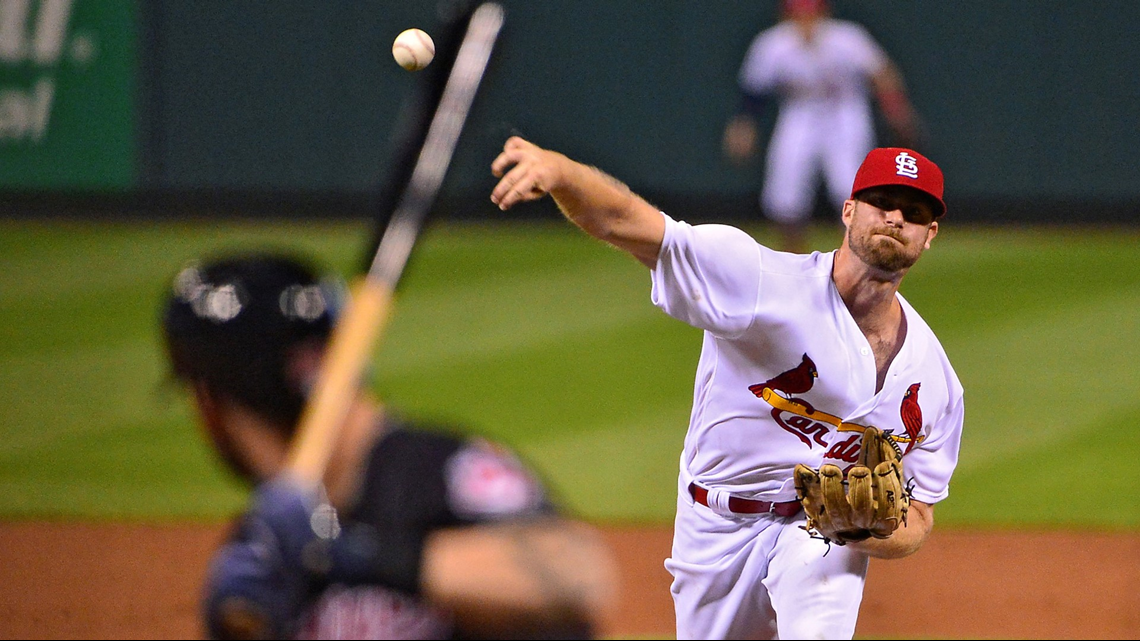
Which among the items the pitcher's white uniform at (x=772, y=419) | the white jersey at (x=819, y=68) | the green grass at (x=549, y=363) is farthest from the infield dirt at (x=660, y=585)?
the white jersey at (x=819, y=68)

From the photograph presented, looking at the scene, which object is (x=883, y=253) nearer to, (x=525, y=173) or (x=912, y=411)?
(x=912, y=411)

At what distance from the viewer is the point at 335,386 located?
2.46 metres

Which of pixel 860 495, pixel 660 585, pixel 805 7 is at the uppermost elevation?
pixel 805 7

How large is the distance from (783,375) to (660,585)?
3.35 m

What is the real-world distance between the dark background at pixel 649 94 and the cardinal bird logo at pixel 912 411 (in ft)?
38.4

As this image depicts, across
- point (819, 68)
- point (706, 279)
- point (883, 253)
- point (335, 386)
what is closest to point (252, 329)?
point (335, 386)

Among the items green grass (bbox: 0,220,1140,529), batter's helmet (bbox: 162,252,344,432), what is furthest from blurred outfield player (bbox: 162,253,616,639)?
green grass (bbox: 0,220,1140,529)

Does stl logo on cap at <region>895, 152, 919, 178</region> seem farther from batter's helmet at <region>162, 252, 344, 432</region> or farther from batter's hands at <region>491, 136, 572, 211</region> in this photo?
batter's helmet at <region>162, 252, 344, 432</region>

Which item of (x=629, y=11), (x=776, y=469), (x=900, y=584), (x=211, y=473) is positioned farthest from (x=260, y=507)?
(x=629, y=11)

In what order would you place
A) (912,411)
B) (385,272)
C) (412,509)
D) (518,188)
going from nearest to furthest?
(412,509) → (385,272) → (518,188) → (912,411)

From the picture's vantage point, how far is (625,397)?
975 centimetres

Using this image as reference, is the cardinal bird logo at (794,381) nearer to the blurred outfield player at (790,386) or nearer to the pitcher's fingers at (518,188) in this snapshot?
the blurred outfield player at (790,386)

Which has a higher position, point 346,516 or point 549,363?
point 549,363

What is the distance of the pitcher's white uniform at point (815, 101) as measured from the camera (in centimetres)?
1385
